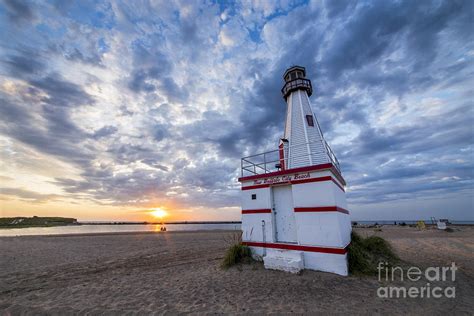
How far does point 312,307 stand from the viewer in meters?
5.47

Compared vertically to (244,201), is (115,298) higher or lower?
lower

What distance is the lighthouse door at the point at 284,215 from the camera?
962 cm

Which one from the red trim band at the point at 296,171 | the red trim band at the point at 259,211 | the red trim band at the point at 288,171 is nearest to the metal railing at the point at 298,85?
the red trim band at the point at 296,171

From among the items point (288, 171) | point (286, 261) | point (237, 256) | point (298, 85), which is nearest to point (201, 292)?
point (237, 256)

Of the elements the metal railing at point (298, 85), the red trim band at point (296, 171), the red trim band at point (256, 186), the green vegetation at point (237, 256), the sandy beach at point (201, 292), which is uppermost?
the metal railing at point (298, 85)

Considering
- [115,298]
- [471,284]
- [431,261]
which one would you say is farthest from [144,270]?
[431,261]

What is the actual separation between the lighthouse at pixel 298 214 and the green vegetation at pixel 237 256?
13.8 inches

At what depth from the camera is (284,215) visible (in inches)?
389

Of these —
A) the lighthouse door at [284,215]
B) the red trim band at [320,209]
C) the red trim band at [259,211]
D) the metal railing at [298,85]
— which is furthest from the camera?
the metal railing at [298,85]

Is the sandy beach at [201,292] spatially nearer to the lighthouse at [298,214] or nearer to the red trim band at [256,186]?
the lighthouse at [298,214]

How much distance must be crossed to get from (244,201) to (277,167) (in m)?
3.05

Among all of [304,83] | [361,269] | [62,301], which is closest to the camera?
[62,301]

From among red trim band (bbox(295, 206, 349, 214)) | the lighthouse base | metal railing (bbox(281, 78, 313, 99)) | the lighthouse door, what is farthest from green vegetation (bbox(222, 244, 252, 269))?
metal railing (bbox(281, 78, 313, 99))

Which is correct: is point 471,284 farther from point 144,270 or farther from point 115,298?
point 144,270
